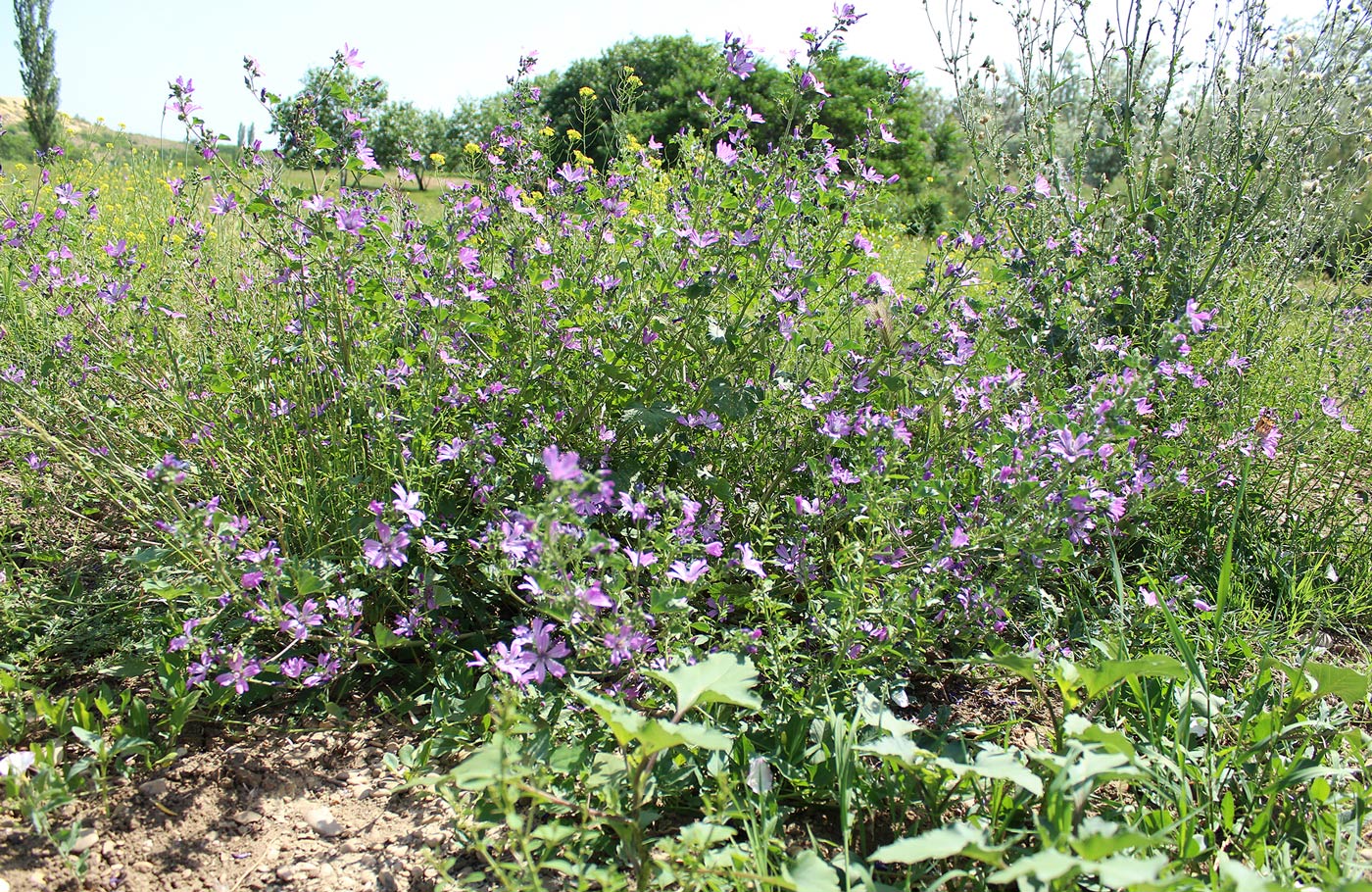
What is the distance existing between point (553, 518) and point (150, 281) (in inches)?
93.6

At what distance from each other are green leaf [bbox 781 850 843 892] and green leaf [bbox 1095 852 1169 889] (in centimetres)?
36

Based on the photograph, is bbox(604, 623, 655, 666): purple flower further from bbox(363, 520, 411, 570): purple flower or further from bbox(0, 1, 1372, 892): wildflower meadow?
bbox(363, 520, 411, 570): purple flower

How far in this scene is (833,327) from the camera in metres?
2.43

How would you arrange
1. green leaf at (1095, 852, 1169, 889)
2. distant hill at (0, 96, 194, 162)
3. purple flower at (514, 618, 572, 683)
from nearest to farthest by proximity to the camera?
green leaf at (1095, 852, 1169, 889) → purple flower at (514, 618, 572, 683) → distant hill at (0, 96, 194, 162)

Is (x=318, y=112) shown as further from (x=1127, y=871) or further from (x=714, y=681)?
(x=1127, y=871)

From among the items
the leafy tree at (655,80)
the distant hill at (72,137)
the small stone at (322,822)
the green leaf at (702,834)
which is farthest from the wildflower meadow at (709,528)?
the leafy tree at (655,80)

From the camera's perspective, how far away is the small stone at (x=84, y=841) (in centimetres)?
149

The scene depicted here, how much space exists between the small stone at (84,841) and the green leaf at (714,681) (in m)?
1.03

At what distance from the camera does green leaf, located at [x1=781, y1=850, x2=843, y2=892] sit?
47.6 inches

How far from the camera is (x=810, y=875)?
1248 mm

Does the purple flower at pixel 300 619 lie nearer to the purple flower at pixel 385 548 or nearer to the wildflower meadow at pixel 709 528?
the wildflower meadow at pixel 709 528

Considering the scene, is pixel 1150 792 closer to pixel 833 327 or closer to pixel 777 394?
pixel 777 394

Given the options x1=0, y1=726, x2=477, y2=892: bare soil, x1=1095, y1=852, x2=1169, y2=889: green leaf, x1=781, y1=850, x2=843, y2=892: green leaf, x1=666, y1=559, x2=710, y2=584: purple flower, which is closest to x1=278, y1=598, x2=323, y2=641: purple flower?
x1=0, y1=726, x2=477, y2=892: bare soil

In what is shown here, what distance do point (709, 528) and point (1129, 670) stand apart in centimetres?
83
